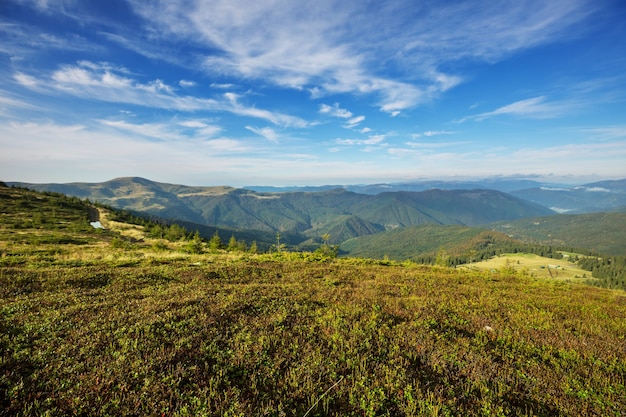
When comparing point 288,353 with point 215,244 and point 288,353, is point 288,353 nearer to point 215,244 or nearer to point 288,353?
point 288,353

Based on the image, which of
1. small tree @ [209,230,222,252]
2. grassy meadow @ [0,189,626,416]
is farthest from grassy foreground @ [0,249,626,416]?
small tree @ [209,230,222,252]

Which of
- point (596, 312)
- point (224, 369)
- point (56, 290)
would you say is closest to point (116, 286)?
point (56, 290)

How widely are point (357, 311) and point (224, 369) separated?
6.46 meters

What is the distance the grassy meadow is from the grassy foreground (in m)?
0.04

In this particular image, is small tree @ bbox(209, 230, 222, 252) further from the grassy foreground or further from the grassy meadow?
the grassy foreground

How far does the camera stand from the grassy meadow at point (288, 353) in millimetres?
5816

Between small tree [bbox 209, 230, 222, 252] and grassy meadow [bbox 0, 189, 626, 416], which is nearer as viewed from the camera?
grassy meadow [bbox 0, 189, 626, 416]

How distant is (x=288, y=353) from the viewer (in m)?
7.88

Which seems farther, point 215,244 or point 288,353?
point 215,244

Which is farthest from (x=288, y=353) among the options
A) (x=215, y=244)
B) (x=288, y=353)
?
(x=215, y=244)

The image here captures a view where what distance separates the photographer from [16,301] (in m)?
10.5

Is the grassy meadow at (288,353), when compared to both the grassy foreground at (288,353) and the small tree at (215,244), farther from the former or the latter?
the small tree at (215,244)

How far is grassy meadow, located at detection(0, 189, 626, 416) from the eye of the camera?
582 centimetres

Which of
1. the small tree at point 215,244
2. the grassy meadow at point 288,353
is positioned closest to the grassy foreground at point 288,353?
the grassy meadow at point 288,353
